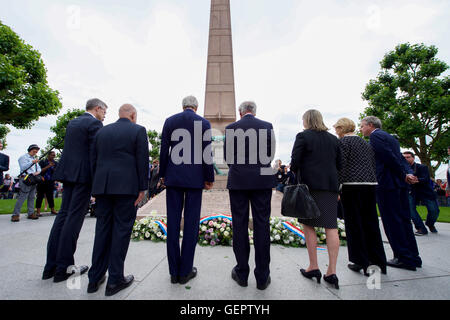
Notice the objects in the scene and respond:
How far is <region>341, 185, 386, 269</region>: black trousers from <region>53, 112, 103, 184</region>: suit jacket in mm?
3103

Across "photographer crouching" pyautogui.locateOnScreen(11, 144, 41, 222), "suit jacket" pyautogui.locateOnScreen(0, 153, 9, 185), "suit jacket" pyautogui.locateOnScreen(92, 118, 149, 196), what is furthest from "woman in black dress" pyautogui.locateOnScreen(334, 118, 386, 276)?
"photographer crouching" pyautogui.locateOnScreen(11, 144, 41, 222)

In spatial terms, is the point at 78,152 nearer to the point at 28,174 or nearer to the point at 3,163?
the point at 3,163

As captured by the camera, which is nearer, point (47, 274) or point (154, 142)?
point (47, 274)

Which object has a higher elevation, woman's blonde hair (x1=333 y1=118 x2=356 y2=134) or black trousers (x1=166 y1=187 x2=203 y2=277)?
woman's blonde hair (x1=333 y1=118 x2=356 y2=134)

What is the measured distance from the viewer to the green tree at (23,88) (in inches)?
431

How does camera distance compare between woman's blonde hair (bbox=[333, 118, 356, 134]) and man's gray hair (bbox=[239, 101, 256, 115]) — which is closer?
man's gray hair (bbox=[239, 101, 256, 115])

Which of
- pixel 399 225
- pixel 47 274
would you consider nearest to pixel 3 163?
pixel 47 274

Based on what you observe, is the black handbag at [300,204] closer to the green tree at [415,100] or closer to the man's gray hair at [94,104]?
the man's gray hair at [94,104]

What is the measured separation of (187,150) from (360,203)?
86.6 inches

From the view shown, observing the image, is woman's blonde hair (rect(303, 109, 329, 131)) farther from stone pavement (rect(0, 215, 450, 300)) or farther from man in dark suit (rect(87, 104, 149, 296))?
man in dark suit (rect(87, 104, 149, 296))

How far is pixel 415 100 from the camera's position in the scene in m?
14.1

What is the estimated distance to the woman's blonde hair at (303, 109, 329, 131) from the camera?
2324 mm
